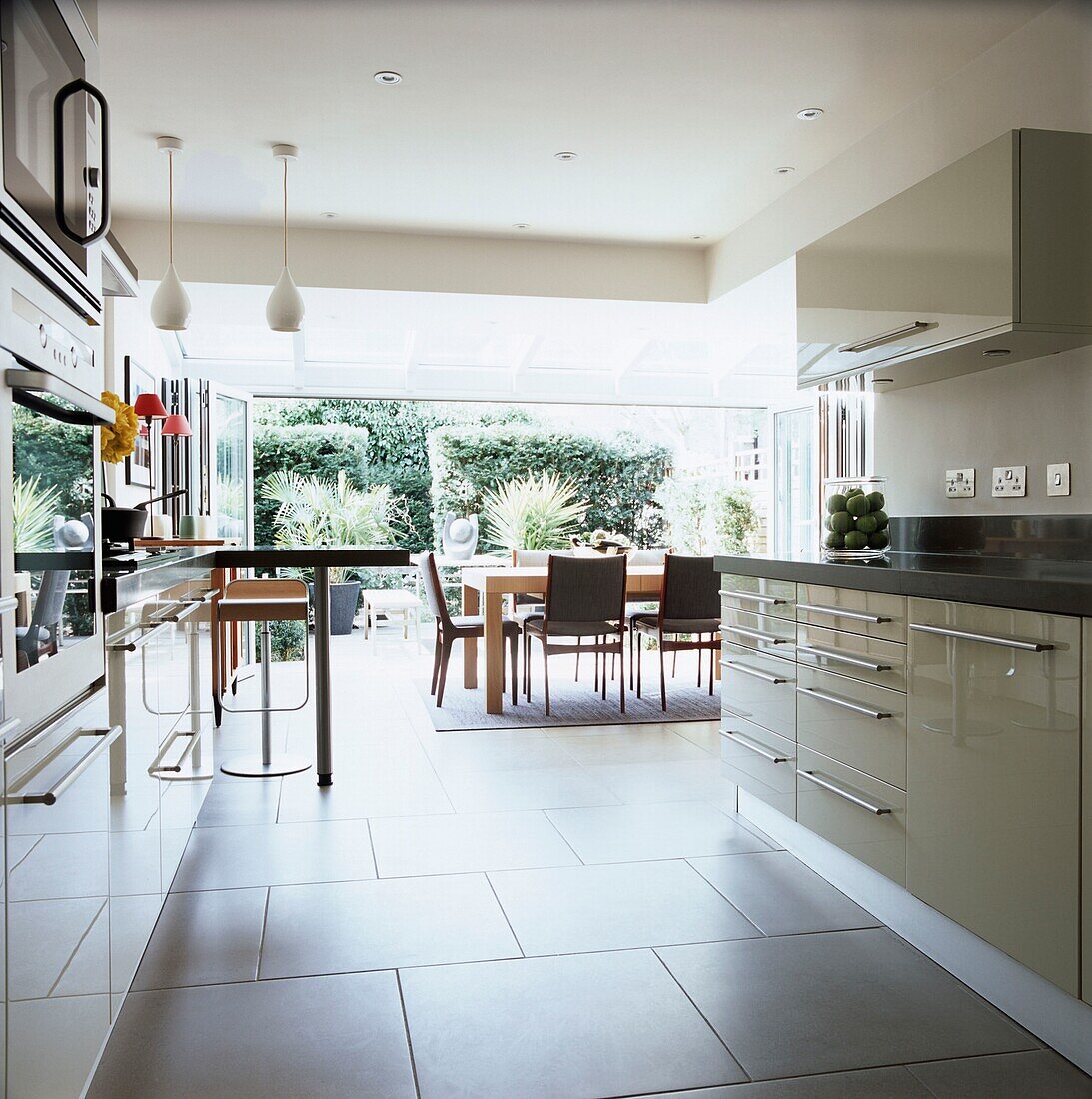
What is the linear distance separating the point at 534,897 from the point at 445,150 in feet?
10.5

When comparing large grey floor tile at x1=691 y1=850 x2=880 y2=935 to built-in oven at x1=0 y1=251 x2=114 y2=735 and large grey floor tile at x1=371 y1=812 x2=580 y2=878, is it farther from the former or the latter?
built-in oven at x1=0 y1=251 x2=114 y2=735

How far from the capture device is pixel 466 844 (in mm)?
3121

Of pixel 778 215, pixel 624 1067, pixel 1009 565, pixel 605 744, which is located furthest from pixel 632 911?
pixel 778 215

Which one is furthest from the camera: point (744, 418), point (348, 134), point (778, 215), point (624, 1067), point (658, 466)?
point (658, 466)

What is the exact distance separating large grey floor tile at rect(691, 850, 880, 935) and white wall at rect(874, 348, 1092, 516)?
1.30 m

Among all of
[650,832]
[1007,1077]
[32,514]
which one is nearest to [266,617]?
[650,832]

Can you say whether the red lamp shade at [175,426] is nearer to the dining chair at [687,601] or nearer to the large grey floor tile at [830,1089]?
the dining chair at [687,601]

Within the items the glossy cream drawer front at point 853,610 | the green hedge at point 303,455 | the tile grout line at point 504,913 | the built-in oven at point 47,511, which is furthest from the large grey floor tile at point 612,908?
the green hedge at point 303,455

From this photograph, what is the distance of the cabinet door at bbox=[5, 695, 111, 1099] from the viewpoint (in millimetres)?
1289

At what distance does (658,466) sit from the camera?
1038 centimetres

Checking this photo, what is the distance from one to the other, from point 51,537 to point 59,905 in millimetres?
553

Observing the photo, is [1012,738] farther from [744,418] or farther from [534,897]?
[744,418]

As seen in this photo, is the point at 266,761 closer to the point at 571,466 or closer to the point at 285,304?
the point at 285,304

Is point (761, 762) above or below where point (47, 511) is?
below
